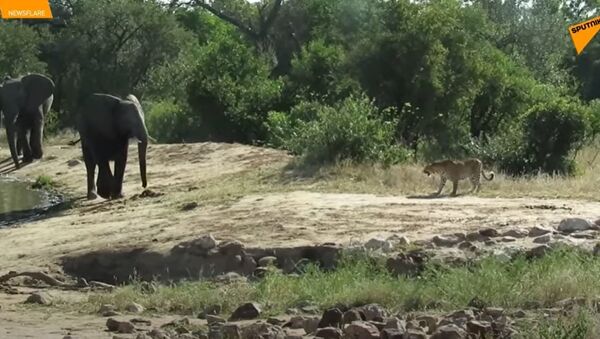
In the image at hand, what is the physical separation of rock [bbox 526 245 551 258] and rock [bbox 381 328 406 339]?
341 cm

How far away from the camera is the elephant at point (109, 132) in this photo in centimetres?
2030

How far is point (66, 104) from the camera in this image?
1651 inches

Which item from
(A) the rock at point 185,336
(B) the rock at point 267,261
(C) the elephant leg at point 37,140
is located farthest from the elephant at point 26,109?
(A) the rock at point 185,336

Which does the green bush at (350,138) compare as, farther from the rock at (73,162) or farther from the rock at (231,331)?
the rock at (231,331)

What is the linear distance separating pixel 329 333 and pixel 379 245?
3635 mm

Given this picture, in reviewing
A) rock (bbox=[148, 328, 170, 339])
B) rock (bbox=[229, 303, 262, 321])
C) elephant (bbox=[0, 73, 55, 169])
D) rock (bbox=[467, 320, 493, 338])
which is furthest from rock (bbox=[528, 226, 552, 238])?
elephant (bbox=[0, 73, 55, 169])

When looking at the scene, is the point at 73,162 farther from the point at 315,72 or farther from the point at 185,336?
the point at 185,336

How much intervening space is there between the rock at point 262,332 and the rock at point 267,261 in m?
A: 3.65

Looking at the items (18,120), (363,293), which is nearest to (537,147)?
(363,293)

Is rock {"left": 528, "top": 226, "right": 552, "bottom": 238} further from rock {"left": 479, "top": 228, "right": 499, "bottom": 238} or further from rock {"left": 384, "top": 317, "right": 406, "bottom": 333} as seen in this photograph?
rock {"left": 384, "top": 317, "right": 406, "bottom": 333}

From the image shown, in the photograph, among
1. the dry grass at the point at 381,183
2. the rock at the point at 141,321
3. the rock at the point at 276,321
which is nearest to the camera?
the rock at the point at 276,321

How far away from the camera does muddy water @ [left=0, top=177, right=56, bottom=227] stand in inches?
792

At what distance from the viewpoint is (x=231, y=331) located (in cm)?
877

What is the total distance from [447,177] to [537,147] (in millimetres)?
4550
